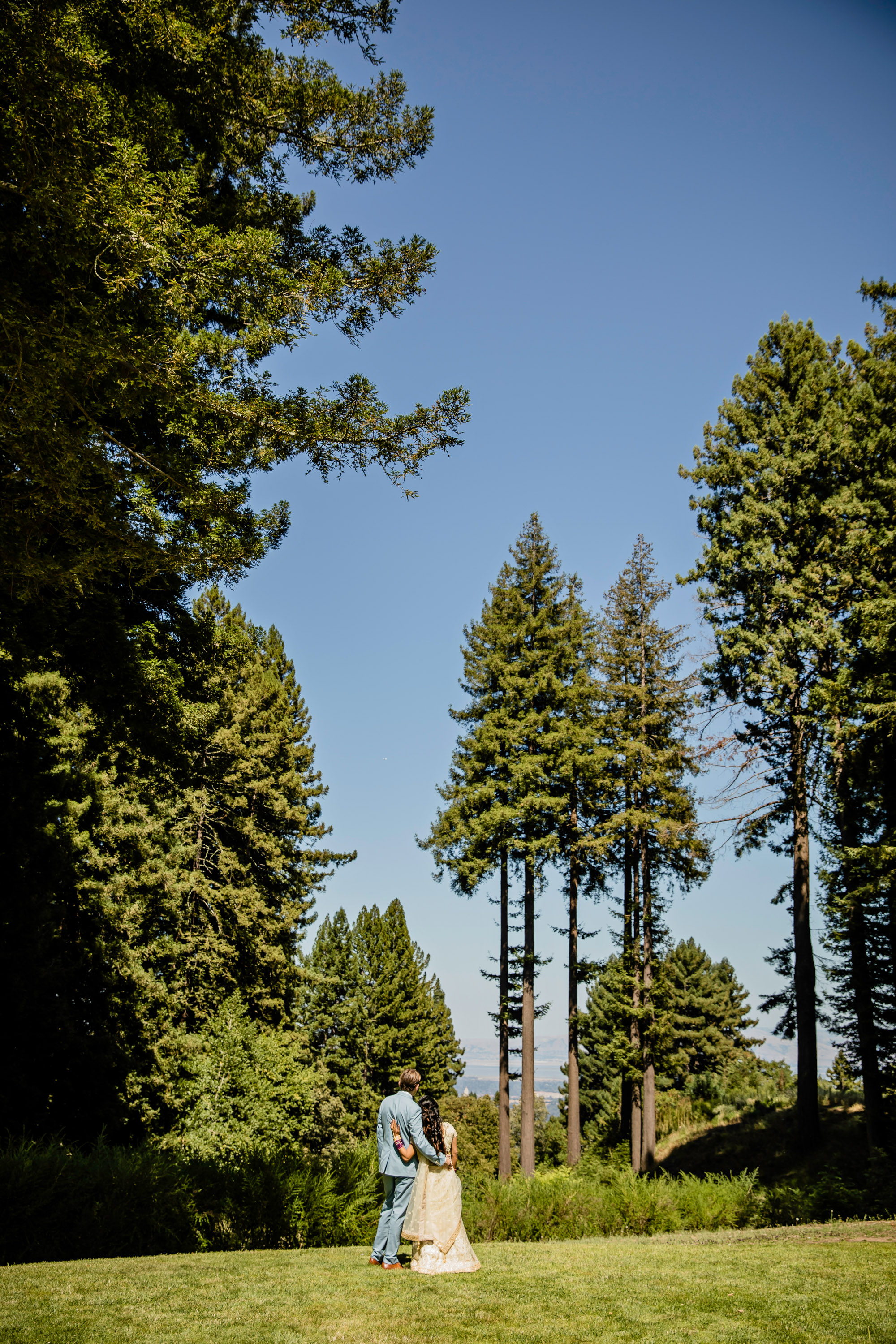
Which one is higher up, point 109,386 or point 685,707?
point 685,707

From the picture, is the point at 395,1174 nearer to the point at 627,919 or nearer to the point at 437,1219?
the point at 437,1219

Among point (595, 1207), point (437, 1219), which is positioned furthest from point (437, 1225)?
point (595, 1207)

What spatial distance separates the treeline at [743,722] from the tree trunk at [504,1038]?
0.07m

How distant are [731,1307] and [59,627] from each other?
384 inches

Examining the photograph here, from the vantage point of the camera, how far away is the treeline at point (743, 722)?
640 inches

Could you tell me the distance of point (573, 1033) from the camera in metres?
25.4

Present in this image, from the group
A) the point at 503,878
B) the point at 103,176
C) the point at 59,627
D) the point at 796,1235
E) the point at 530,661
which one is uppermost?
the point at 530,661

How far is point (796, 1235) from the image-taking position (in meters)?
10.0

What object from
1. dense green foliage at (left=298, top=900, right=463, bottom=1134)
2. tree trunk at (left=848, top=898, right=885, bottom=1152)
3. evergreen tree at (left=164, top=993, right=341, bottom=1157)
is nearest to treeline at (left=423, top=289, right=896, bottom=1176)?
tree trunk at (left=848, top=898, right=885, bottom=1152)

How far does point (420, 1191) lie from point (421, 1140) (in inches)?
18.1

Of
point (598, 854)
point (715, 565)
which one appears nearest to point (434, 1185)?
point (715, 565)

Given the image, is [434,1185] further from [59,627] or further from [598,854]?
[598,854]

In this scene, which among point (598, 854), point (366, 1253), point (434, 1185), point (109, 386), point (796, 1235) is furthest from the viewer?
point (598, 854)

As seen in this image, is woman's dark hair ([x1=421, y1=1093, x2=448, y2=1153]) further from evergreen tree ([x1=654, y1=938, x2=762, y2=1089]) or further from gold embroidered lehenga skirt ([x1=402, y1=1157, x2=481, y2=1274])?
evergreen tree ([x1=654, y1=938, x2=762, y2=1089])
